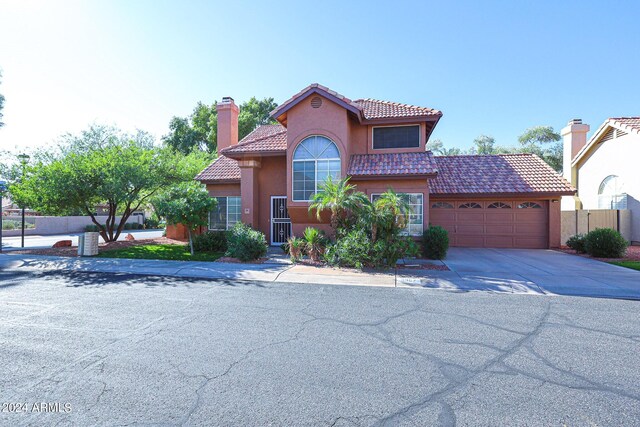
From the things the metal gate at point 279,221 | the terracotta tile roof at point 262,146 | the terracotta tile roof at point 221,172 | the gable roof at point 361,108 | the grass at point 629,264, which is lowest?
the grass at point 629,264

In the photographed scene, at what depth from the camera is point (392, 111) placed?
14.5 meters

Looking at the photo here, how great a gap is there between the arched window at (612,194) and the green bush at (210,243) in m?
21.6

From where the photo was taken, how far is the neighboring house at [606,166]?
16.6 meters

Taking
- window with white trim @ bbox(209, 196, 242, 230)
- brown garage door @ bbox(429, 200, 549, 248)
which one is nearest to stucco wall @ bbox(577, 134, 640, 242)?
brown garage door @ bbox(429, 200, 549, 248)

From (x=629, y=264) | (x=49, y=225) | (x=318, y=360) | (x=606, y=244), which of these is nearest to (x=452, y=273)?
(x=629, y=264)

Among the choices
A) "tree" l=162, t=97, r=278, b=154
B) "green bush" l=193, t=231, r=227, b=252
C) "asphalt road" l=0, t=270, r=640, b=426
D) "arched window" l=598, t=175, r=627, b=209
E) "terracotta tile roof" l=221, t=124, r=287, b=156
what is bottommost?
"asphalt road" l=0, t=270, r=640, b=426

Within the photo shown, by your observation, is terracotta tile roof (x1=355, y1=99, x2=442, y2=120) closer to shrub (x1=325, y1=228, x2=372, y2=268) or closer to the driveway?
shrub (x1=325, y1=228, x2=372, y2=268)

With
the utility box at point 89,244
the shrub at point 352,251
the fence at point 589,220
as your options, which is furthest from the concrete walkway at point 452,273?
the fence at point 589,220

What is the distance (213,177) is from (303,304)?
12.1m

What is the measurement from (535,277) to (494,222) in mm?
7575

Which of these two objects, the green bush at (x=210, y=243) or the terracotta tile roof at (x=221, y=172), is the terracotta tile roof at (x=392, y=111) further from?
the green bush at (x=210, y=243)

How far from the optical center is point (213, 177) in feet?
55.3

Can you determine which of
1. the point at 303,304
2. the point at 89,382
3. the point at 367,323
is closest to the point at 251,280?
the point at 303,304

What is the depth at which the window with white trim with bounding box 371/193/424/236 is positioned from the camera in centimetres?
1340
